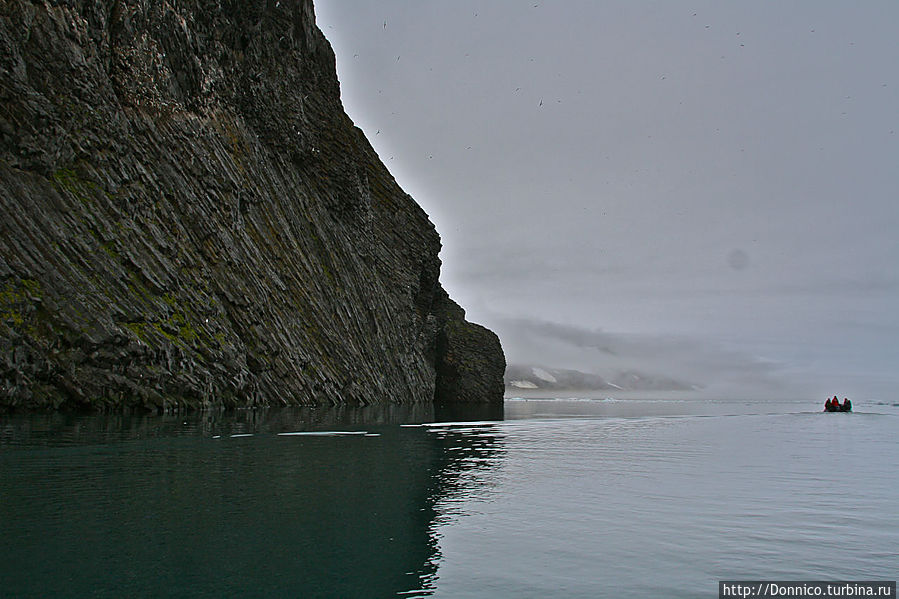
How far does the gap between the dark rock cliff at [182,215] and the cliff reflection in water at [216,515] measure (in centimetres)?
1098

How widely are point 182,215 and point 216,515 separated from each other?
3212 cm

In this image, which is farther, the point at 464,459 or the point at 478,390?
the point at 478,390

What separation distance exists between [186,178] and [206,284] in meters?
6.75

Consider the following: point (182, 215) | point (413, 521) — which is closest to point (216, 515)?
point (413, 521)

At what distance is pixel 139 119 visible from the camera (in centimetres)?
3694

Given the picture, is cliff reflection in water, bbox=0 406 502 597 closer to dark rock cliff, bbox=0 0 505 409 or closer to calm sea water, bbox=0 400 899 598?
calm sea water, bbox=0 400 899 598

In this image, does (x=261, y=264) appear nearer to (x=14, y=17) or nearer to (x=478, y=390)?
(x=14, y=17)

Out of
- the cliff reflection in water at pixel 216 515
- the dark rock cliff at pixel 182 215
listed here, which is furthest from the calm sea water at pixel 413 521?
the dark rock cliff at pixel 182 215

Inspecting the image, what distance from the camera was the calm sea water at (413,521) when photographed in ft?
20.1

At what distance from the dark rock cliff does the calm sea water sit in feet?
35.9

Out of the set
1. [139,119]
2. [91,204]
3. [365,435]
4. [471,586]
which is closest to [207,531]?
[471,586]

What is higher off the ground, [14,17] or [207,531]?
[14,17]

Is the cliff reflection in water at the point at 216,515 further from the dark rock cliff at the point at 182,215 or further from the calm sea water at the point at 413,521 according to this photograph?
the dark rock cliff at the point at 182,215

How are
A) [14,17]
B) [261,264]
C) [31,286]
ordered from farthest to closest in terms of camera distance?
1. [261,264]
2. [14,17]
3. [31,286]
